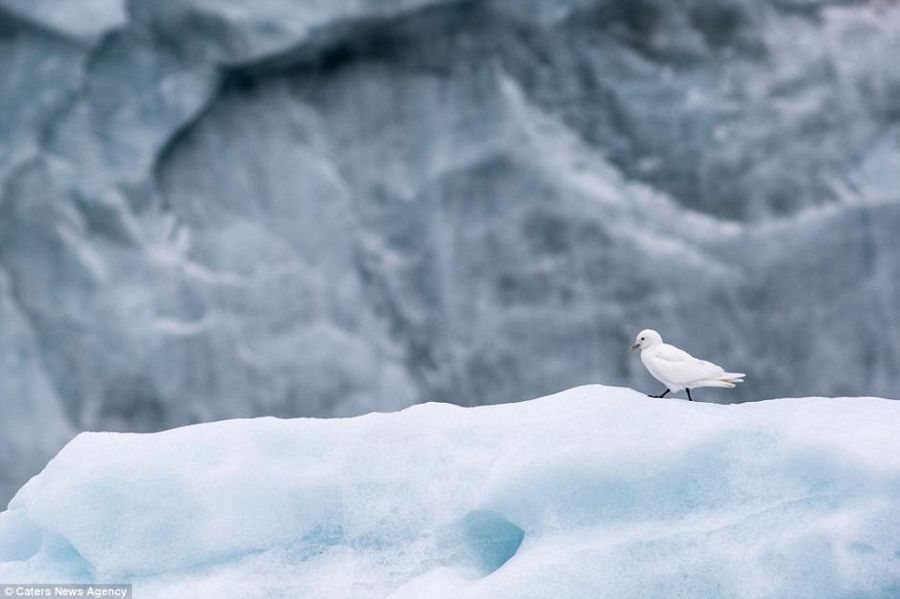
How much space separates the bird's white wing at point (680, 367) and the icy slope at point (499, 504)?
17 centimetres

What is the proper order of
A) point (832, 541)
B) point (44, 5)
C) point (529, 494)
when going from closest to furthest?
point (832, 541)
point (529, 494)
point (44, 5)

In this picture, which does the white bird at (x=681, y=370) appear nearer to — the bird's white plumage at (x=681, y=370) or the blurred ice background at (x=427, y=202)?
the bird's white plumage at (x=681, y=370)

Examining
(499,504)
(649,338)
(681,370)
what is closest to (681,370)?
(681,370)

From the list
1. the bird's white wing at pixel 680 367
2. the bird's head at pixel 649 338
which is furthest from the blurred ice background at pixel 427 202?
the bird's white wing at pixel 680 367

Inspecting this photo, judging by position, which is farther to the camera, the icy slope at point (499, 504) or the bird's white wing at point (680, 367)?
the bird's white wing at point (680, 367)

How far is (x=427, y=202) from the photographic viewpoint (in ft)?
14.4

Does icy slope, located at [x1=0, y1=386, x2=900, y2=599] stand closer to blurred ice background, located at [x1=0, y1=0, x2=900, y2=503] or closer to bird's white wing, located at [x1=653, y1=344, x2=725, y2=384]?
bird's white wing, located at [x1=653, y1=344, x2=725, y2=384]

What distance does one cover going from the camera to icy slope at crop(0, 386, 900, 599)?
197 centimetres

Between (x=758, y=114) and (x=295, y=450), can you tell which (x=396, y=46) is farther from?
(x=295, y=450)

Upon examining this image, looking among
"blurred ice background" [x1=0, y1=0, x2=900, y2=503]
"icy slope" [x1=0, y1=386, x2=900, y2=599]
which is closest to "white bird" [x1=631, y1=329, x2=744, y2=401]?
"icy slope" [x1=0, y1=386, x2=900, y2=599]

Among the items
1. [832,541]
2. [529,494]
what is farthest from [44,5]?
[832,541]

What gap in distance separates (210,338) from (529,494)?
8.05 feet

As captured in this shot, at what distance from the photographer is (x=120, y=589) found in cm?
216

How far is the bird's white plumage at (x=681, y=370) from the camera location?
2377mm
